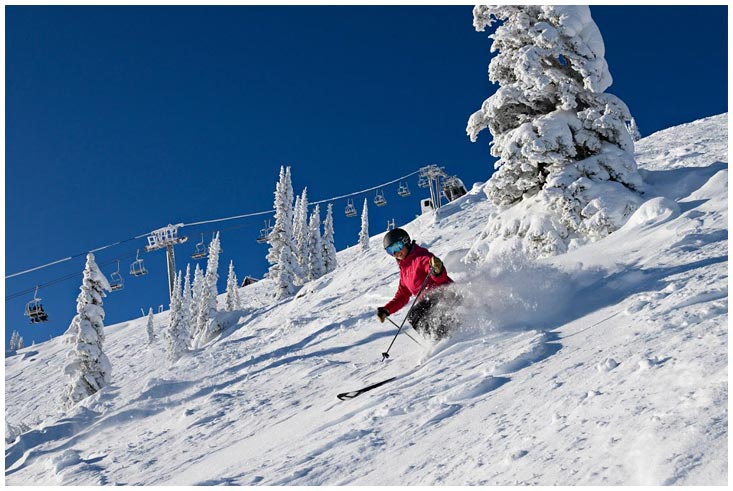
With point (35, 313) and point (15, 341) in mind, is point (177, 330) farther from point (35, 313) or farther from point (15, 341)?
point (15, 341)

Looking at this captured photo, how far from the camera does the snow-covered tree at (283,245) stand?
49.4 meters

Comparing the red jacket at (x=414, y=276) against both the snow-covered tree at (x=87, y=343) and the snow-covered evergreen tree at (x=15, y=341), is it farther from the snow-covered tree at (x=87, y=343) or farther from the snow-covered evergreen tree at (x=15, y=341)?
the snow-covered evergreen tree at (x=15, y=341)

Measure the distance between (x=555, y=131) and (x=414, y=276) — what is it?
7.42m

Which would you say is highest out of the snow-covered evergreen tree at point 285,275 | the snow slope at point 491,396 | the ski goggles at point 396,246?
the snow-covered evergreen tree at point 285,275

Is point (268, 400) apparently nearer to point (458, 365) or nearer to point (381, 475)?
point (458, 365)

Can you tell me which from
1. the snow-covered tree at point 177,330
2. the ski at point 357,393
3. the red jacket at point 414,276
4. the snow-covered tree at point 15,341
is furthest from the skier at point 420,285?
the snow-covered tree at point 15,341

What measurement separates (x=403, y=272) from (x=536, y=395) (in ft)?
13.5

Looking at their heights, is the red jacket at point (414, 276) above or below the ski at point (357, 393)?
above

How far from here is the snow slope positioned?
380 centimetres

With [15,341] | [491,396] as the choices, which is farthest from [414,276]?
[15,341]

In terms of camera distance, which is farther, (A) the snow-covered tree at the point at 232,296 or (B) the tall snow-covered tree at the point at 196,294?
(A) the snow-covered tree at the point at 232,296

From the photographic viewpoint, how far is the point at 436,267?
791 cm

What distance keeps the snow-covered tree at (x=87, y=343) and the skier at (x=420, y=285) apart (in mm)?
24181

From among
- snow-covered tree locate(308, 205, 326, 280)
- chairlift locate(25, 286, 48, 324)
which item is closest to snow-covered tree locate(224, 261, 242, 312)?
snow-covered tree locate(308, 205, 326, 280)
